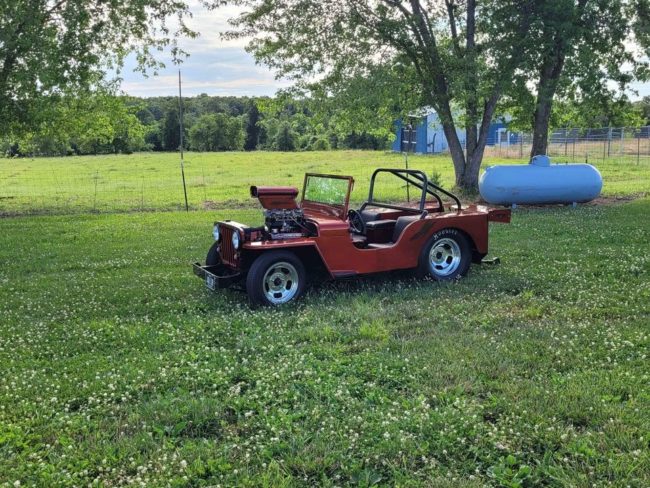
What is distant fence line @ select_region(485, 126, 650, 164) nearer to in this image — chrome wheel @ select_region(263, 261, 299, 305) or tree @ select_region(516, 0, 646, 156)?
tree @ select_region(516, 0, 646, 156)

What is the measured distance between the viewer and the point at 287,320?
6102 millimetres

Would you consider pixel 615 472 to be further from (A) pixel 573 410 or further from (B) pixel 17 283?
(B) pixel 17 283

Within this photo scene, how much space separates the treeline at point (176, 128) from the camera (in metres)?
18.6

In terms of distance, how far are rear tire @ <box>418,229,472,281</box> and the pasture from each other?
1.06ft

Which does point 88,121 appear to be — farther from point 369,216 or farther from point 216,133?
point 216,133

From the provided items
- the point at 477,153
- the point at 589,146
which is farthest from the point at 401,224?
the point at 589,146

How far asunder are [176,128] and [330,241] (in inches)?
2835

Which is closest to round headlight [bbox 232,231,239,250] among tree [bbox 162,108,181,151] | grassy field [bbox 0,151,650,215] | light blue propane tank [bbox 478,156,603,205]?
light blue propane tank [bbox 478,156,603,205]

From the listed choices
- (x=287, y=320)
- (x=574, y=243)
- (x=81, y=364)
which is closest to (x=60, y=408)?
(x=81, y=364)

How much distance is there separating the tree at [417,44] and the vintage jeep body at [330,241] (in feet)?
27.1

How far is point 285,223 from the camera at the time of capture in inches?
273

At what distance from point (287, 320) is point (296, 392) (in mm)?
1785

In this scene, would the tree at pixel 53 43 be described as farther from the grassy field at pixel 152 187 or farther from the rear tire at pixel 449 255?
the rear tire at pixel 449 255

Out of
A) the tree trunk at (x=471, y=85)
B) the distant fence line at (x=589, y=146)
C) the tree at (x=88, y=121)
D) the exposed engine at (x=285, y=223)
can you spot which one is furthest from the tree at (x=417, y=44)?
the distant fence line at (x=589, y=146)
